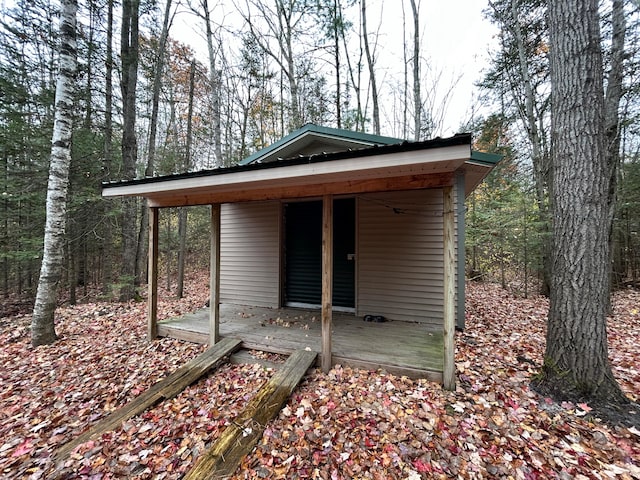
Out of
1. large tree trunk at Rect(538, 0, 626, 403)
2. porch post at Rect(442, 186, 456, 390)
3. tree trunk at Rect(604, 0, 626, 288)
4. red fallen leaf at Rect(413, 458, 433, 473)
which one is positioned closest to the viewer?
red fallen leaf at Rect(413, 458, 433, 473)

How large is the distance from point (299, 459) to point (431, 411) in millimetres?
1209

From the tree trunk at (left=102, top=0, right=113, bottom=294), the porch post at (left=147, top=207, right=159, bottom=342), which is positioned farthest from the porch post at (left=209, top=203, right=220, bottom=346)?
the tree trunk at (left=102, top=0, right=113, bottom=294)

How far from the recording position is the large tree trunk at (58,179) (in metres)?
3.92

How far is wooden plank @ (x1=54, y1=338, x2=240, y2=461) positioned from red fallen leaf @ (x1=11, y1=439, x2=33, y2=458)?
0.98 ft

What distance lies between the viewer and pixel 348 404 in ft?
8.03

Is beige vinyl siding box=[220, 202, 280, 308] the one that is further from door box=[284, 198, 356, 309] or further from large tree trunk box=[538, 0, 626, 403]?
large tree trunk box=[538, 0, 626, 403]

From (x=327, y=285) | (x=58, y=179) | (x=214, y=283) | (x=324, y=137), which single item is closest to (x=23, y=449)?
(x=214, y=283)

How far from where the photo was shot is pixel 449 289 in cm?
262

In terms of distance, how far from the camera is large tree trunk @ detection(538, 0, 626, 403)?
2.40 meters

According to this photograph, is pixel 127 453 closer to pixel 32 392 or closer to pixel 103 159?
pixel 32 392

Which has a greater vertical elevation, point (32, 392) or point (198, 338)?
point (198, 338)

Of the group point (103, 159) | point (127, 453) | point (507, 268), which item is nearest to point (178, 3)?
point (103, 159)

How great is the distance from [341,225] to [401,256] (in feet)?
4.13

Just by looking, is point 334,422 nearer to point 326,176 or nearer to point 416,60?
point 326,176
